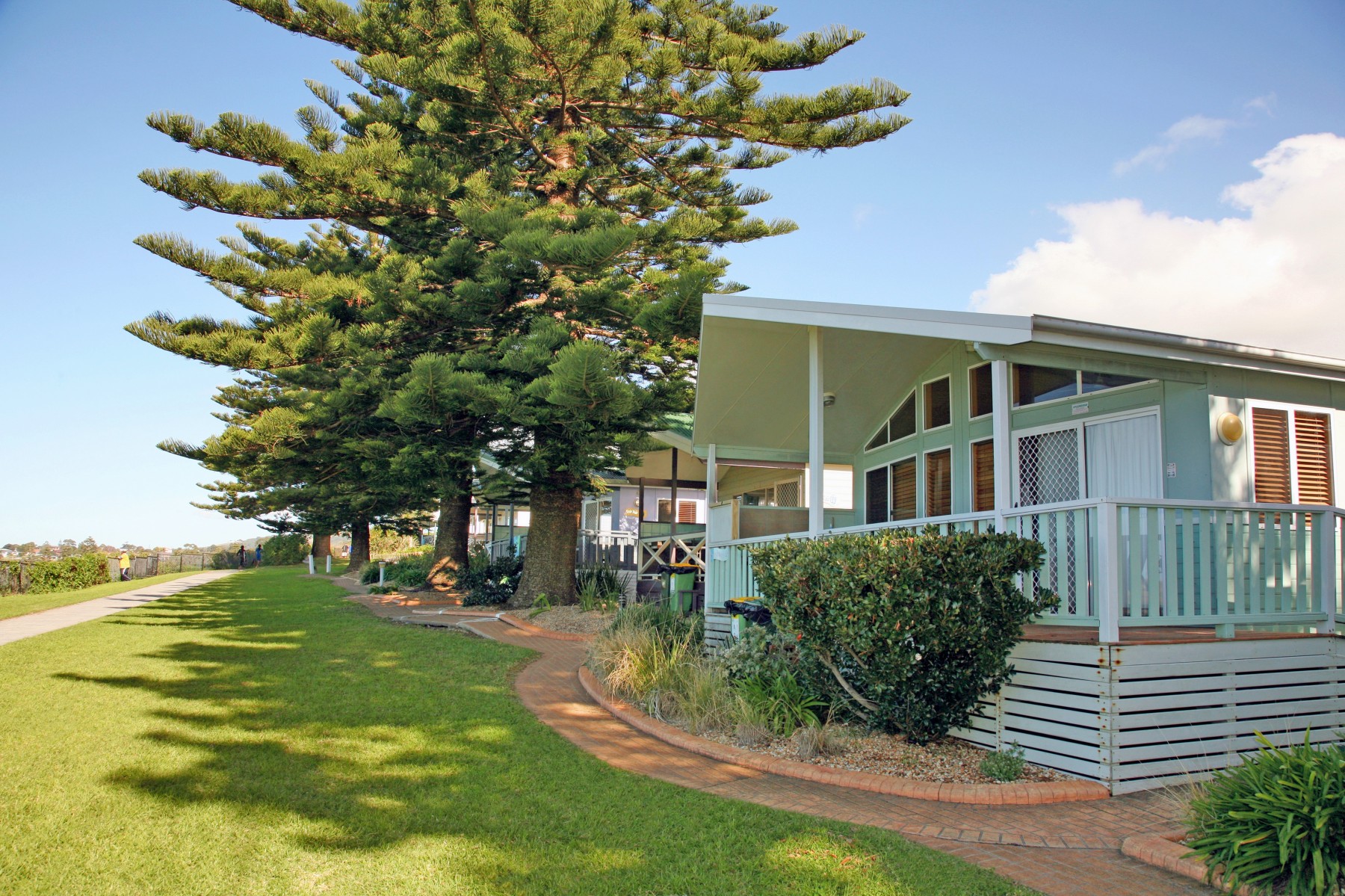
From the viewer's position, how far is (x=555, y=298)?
16.7m

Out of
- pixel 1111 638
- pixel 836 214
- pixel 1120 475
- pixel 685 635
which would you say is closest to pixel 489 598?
pixel 685 635

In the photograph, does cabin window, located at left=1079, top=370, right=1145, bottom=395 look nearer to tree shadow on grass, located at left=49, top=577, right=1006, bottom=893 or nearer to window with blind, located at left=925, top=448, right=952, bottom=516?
window with blind, located at left=925, top=448, right=952, bottom=516

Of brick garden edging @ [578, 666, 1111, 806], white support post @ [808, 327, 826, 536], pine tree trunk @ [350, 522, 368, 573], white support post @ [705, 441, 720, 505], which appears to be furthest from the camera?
pine tree trunk @ [350, 522, 368, 573]

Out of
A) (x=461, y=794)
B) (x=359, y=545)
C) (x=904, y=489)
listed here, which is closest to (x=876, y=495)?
(x=904, y=489)

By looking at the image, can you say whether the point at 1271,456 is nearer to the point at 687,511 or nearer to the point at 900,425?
the point at 900,425

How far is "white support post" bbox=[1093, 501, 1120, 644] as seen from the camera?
5703 mm

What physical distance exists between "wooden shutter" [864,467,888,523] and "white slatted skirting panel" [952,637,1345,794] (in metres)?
6.55

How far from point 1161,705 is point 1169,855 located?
156 cm

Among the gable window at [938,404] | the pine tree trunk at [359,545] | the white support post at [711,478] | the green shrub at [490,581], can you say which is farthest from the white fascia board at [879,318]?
the pine tree trunk at [359,545]

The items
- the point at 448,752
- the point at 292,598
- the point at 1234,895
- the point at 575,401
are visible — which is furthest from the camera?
the point at 292,598

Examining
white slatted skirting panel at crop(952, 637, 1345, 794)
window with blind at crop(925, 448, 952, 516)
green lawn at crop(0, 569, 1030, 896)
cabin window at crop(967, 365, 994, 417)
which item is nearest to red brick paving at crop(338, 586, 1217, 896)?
green lawn at crop(0, 569, 1030, 896)

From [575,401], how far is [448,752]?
22.9 feet

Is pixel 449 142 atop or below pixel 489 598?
atop

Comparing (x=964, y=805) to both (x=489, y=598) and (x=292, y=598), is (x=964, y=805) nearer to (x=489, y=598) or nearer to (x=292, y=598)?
(x=489, y=598)
